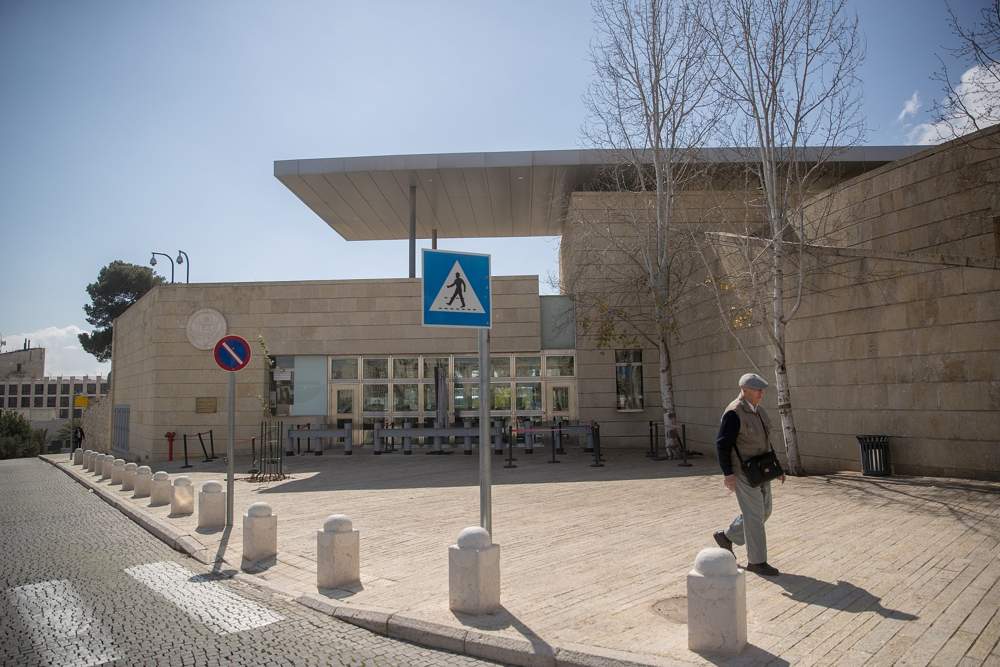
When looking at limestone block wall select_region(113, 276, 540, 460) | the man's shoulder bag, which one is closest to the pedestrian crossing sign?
the man's shoulder bag

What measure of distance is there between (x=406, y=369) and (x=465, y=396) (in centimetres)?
218

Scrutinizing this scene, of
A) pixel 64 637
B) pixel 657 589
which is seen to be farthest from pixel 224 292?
pixel 657 589

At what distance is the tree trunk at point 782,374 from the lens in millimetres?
12250

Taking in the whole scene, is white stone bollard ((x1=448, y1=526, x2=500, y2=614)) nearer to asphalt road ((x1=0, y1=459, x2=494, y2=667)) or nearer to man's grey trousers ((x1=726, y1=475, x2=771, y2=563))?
asphalt road ((x1=0, y1=459, x2=494, y2=667))

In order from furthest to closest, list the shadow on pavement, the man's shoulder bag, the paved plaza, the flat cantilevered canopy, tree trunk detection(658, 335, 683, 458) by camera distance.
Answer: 1. the flat cantilevered canopy
2. tree trunk detection(658, 335, 683, 458)
3. the man's shoulder bag
4. the shadow on pavement
5. the paved plaza

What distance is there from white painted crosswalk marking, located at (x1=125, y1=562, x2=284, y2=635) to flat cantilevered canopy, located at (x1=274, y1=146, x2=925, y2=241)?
15.4 m

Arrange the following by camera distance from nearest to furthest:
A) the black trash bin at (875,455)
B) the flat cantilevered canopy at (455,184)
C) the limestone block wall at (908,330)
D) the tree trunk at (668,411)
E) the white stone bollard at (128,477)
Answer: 1. the limestone block wall at (908,330)
2. the black trash bin at (875,455)
3. the white stone bollard at (128,477)
4. the tree trunk at (668,411)
5. the flat cantilevered canopy at (455,184)

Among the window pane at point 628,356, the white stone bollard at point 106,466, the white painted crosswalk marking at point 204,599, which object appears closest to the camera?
the white painted crosswalk marking at point 204,599

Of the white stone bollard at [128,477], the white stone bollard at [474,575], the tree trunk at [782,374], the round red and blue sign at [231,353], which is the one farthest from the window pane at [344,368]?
the white stone bollard at [474,575]

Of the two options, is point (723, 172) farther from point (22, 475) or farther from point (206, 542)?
point (22, 475)

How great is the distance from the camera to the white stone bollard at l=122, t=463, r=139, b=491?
46.7ft

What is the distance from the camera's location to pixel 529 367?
72.7 feet

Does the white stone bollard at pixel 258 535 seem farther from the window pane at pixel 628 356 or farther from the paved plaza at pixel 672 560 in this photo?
the window pane at pixel 628 356

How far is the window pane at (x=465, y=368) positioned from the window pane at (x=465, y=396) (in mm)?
272
